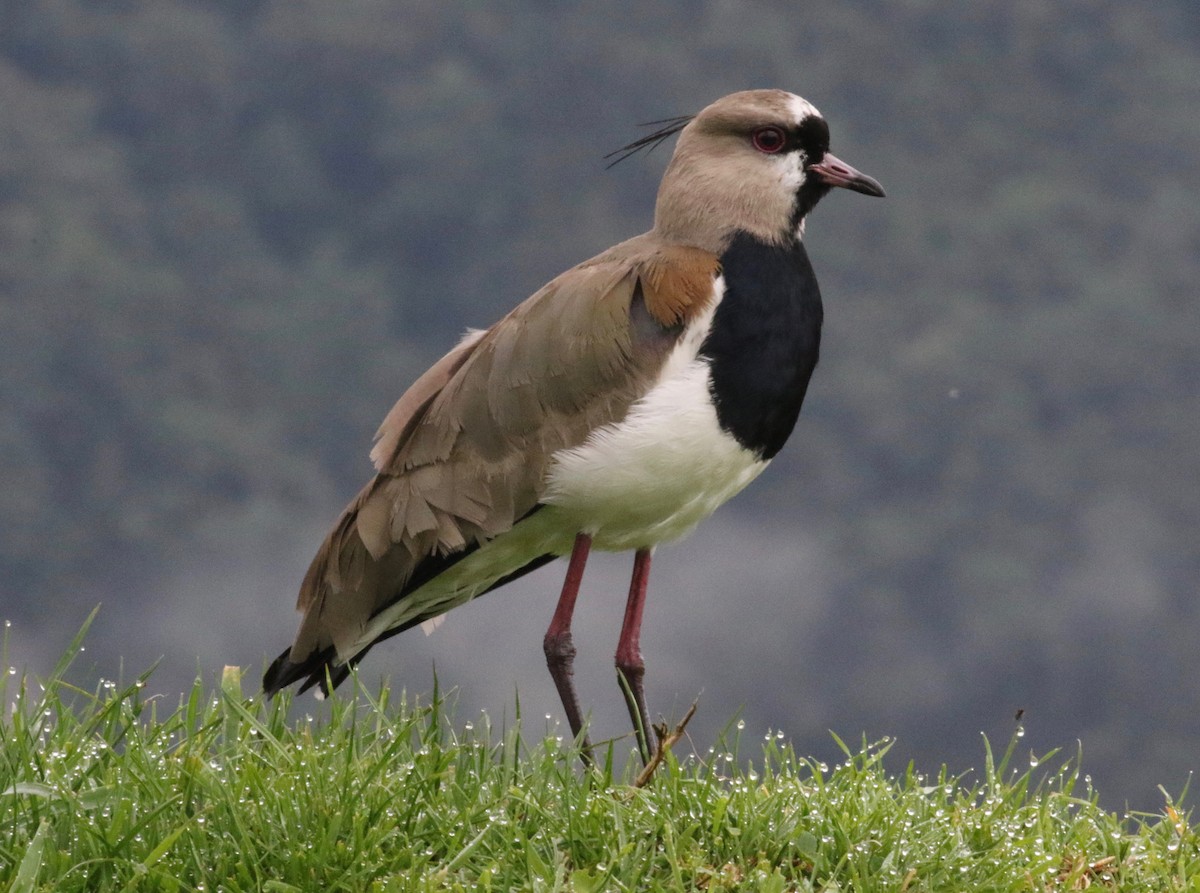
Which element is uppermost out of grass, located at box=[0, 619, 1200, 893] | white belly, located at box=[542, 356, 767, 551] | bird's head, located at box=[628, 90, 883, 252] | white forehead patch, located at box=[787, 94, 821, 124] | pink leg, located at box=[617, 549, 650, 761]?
white forehead patch, located at box=[787, 94, 821, 124]

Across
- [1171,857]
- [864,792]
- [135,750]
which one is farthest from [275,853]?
[1171,857]

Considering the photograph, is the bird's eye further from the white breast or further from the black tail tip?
the black tail tip

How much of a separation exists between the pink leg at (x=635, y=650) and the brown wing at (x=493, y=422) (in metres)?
0.62

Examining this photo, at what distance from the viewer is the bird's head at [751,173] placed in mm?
5441

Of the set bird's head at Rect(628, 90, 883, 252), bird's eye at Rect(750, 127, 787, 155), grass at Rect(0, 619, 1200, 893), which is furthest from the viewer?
bird's eye at Rect(750, 127, 787, 155)

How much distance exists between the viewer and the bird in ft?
16.8

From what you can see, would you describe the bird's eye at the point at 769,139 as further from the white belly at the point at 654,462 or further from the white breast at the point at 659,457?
the white belly at the point at 654,462

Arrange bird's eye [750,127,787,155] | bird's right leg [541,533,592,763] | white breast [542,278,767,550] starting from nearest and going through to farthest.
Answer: white breast [542,278,767,550], bird's right leg [541,533,592,763], bird's eye [750,127,787,155]

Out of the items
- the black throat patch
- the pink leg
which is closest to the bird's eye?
the black throat patch

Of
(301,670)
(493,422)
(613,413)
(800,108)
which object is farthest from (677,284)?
(301,670)

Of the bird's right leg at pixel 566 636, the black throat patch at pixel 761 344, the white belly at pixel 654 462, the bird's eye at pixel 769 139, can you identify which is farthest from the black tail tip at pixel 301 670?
the bird's eye at pixel 769 139

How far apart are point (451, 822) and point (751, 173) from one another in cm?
267

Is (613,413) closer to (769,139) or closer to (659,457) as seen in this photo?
(659,457)

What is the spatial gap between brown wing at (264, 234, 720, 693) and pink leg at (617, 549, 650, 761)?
62 centimetres
